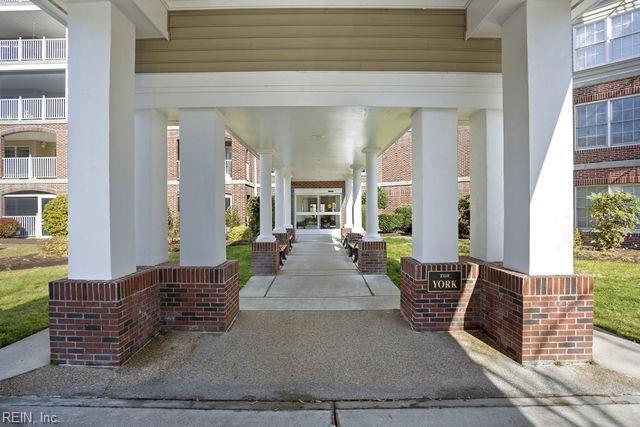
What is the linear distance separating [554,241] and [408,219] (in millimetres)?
17381

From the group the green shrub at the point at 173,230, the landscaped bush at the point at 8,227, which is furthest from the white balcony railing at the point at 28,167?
the green shrub at the point at 173,230

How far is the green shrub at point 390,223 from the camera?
21031 mm

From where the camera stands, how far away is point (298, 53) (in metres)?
4.97

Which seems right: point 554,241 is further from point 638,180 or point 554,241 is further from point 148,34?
point 638,180

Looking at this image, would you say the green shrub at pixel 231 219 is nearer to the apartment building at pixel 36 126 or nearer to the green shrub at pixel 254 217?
the green shrub at pixel 254 217

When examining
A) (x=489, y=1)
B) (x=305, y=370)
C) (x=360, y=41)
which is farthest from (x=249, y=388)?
(x=489, y=1)

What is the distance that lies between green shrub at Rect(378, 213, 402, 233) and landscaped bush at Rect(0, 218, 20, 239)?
775 inches

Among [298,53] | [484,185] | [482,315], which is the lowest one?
[482,315]

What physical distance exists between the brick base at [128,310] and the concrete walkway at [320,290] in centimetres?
136

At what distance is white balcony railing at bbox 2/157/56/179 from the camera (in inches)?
760

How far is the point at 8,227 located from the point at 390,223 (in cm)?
2031

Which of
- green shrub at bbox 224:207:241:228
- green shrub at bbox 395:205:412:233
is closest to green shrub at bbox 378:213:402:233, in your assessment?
green shrub at bbox 395:205:412:233

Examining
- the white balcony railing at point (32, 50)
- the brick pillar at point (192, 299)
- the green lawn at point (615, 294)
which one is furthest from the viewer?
the white balcony railing at point (32, 50)

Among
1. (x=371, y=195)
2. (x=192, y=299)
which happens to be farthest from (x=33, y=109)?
(x=192, y=299)
